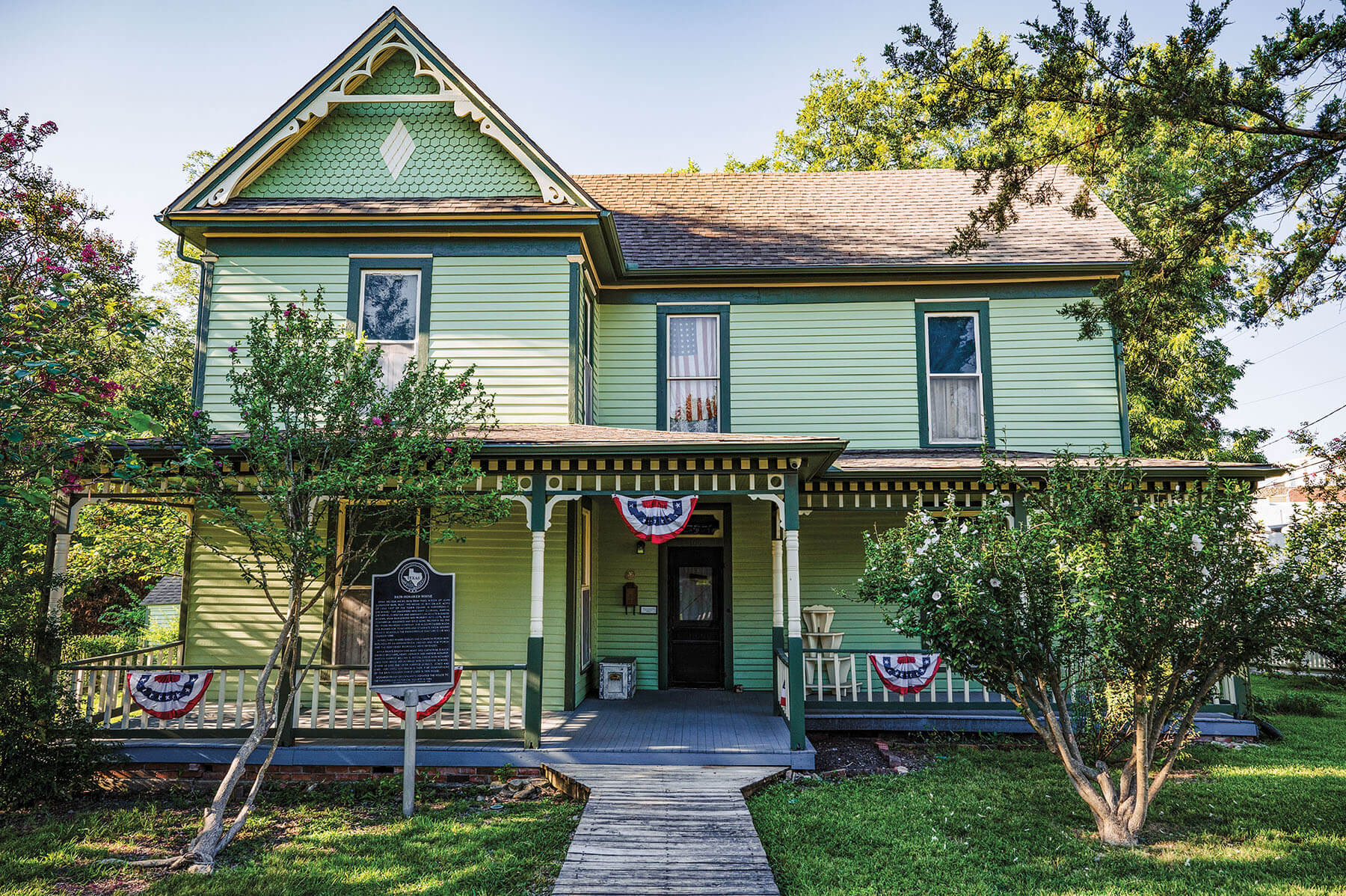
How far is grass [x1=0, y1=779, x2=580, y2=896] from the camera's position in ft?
19.6

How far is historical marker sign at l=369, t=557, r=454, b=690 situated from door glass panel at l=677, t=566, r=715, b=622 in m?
5.06

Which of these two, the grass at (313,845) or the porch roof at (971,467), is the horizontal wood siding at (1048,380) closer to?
the porch roof at (971,467)

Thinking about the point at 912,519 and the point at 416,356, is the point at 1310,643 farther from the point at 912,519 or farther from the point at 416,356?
the point at 416,356

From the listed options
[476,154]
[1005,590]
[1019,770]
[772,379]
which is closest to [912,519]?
[1005,590]

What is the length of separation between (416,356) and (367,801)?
578cm

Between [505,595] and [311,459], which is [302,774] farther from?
[311,459]

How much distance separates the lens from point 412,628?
8047 mm

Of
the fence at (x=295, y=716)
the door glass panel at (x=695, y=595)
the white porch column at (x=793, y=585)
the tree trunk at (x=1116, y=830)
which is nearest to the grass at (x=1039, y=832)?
the tree trunk at (x=1116, y=830)

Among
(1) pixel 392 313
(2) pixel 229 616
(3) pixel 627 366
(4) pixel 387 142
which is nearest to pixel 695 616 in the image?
(3) pixel 627 366

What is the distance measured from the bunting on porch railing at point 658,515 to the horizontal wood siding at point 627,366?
396 centimetres

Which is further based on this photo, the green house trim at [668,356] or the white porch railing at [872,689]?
the green house trim at [668,356]

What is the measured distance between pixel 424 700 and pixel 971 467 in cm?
758

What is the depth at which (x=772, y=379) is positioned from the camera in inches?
504

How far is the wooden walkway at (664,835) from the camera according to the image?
5.75 m
